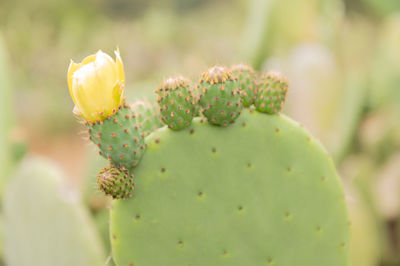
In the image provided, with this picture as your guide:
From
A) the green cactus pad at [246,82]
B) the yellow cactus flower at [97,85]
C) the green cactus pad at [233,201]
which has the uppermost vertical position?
the green cactus pad at [246,82]

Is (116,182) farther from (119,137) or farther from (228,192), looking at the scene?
(228,192)

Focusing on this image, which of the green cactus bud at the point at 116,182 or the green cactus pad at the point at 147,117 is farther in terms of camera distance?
the green cactus pad at the point at 147,117

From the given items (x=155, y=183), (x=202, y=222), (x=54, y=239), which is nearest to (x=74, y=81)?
(x=155, y=183)

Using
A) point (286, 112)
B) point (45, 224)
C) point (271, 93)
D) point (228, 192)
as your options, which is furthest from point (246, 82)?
point (286, 112)

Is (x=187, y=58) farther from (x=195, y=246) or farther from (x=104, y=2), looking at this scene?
(x=195, y=246)

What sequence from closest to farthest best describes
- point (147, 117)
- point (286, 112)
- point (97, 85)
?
point (97, 85) → point (147, 117) → point (286, 112)

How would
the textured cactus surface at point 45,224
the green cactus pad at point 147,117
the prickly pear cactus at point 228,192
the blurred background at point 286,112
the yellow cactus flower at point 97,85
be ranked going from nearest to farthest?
1. the yellow cactus flower at point 97,85
2. the prickly pear cactus at point 228,192
3. the green cactus pad at point 147,117
4. the textured cactus surface at point 45,224
5. the blurred background at point 286,112

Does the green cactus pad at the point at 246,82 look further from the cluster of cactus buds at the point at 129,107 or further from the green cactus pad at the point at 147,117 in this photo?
the green cactus pad at the point at 147,117

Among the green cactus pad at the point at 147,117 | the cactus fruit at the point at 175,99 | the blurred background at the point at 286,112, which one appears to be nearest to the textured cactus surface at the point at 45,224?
the blurred background at the point at 286,112
